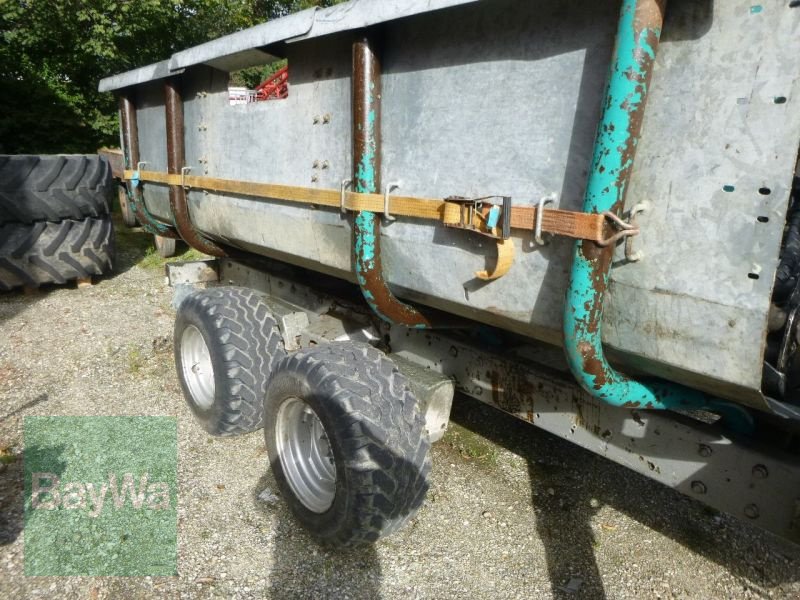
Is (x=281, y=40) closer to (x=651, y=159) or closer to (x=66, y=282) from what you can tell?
(x=651, y=159)

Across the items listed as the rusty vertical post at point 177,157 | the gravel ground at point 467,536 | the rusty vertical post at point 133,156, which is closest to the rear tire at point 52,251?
the rusty vertical post at point 133,156

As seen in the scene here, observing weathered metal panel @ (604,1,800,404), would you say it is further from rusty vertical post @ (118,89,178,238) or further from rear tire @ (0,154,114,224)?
rear tire @ (0,154,114,224)

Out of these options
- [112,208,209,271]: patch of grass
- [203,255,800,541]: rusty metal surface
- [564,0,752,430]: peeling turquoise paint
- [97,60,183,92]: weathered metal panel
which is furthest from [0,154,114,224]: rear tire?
[564,0,752,430]: peeling turquoise paint

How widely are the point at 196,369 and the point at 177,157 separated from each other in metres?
1.34

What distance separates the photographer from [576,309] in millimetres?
1532

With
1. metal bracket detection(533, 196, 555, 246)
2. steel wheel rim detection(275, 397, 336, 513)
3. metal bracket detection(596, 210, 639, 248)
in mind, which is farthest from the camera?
steel wheel rim detection(275, 397, 336, 513)

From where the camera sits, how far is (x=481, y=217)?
1.73 meters

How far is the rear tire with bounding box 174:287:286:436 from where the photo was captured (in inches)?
117

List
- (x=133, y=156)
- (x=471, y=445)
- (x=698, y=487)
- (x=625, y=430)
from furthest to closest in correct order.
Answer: (x=133, y=156)
(x=471, y=445)
(x=625, y=430)
(x=698, y=487)

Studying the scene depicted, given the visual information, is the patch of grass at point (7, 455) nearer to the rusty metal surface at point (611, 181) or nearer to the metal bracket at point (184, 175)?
the metal bracket at point (184, 175)

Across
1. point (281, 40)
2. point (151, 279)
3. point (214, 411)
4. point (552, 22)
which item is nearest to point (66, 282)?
point (151, 279)

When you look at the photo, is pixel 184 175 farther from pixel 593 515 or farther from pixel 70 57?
pixel 70 57

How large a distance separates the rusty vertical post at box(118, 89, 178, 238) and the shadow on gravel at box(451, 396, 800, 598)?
9.71 feet

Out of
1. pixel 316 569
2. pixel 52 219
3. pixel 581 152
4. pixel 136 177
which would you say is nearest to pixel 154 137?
pixel 136 177
